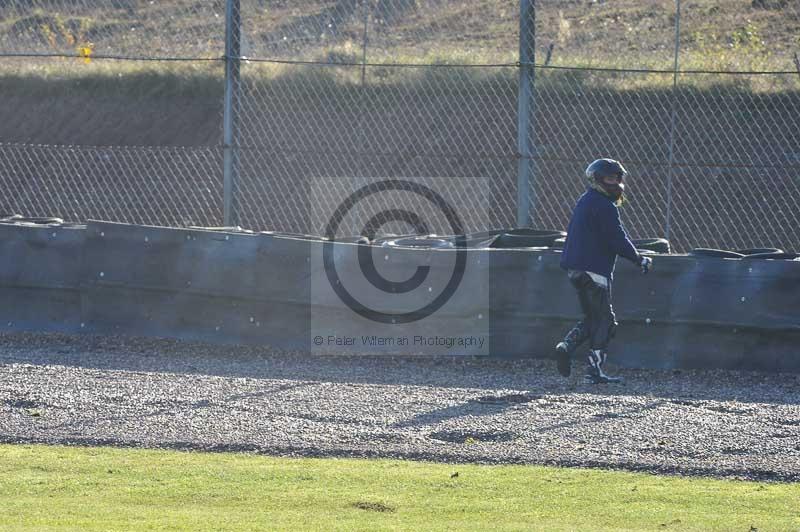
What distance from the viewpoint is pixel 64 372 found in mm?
9453

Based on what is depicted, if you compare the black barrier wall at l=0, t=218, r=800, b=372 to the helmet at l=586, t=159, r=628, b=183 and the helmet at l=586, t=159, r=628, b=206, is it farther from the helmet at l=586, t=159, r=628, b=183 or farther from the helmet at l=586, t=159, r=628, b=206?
the helmet at l=586, t=159, r=628, b=183

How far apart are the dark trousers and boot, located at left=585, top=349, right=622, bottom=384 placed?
0.05 metres

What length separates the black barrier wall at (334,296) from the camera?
9.93 m

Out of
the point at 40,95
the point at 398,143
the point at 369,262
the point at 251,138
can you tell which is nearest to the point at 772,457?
the point at 369,262

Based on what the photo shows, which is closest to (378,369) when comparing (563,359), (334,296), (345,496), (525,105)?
(334,296)

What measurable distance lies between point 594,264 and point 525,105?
7.45ft

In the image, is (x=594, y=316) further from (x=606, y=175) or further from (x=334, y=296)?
(x=334, y=296)

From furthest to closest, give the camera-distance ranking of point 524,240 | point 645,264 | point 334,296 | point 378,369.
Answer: point 524,240
point 334,296
point 378,369
point 645,264

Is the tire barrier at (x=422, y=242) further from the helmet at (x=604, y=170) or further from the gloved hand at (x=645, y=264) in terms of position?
the gloved hand at (x=645, y=264)

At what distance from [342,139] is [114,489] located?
1539 centimetres

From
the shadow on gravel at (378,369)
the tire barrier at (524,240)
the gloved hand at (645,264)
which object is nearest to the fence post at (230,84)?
the shadow on gravel at (378,369)

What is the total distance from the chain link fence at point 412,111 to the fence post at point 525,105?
4426 millimetres

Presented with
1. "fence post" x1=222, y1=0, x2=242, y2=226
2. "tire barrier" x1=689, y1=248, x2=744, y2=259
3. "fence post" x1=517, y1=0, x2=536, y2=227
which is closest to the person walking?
"tire barrier" x1=689, y1=248, x2=744, y2=259

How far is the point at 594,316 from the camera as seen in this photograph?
378 inches
